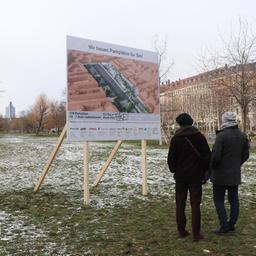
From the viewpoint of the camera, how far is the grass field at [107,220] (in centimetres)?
640

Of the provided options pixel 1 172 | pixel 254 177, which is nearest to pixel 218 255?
pixel 254 177

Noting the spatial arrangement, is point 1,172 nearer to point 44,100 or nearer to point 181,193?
point 181,193

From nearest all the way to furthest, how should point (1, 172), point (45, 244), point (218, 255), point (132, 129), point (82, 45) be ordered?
point (218, 255)
point (45, 244)
point (82, 45)
point (132, 129)
point (1, 172)

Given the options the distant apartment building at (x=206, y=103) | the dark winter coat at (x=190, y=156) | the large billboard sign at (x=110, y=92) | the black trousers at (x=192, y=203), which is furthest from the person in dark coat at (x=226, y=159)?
the distant apartment building at (x=206, y=103)

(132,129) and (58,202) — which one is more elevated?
(132,129)

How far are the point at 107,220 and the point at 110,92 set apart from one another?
3.44m

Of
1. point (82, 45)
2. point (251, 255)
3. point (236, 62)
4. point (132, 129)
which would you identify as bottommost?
point (251, 255)

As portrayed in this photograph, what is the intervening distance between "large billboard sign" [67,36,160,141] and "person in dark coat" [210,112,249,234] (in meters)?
3.79

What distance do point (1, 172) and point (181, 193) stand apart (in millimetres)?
10579

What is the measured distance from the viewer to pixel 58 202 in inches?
399

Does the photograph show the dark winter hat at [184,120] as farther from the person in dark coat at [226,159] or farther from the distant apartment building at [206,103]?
the distant apartment building at [206,103]

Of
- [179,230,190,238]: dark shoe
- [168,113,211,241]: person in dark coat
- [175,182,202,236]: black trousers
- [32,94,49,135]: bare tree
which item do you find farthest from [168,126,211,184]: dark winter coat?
[32,94,49,135]: bare tree

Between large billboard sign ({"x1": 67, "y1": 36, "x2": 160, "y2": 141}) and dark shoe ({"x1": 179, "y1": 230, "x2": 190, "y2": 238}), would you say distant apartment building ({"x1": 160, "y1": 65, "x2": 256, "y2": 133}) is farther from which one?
dark shoe ({"x1": 179, "y1": 230, "x2": 190, "y2": 238})

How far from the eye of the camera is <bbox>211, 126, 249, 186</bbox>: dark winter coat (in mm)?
6996
